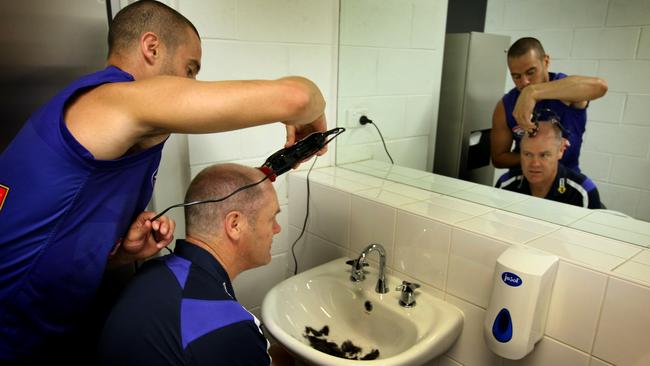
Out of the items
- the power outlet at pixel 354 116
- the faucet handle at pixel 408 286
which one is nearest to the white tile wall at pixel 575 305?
the faucet handle at pixel 408 286

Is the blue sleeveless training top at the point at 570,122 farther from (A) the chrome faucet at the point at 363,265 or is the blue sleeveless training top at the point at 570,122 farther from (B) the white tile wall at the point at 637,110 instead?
(A) the chrome faucet at the point at 363,265

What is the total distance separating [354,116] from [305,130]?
78 centimetres

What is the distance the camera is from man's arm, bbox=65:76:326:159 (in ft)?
2.58

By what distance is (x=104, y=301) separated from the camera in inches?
47.6

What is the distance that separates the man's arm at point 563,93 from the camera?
128cm

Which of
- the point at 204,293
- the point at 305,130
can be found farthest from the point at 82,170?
the point at 305,130

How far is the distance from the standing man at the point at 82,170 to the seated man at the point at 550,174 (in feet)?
2.86

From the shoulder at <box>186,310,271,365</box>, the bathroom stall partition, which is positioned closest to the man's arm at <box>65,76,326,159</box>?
the shoulder at <box>186,310,271,365</box>

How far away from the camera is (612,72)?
124 cm

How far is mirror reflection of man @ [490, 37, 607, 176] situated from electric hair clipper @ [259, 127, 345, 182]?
70cm

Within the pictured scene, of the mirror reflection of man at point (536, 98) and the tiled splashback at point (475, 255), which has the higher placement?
the mirror reflection of man at point (536, 98)

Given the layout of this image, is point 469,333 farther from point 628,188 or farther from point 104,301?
point 104,301

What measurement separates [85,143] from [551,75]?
1301mm

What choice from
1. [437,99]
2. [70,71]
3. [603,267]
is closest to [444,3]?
[437,99]
